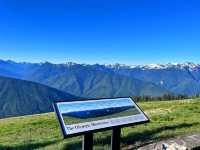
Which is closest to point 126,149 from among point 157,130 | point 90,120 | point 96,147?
point 96,147

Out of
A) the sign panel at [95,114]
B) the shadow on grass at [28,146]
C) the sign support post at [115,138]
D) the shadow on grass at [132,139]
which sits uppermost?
the sign panel at [95,114]

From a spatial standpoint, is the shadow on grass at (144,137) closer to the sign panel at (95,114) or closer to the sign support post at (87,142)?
the sign panel at (95,114)

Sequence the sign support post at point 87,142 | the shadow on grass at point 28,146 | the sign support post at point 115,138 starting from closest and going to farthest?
the sign support post at point 87,142 < the sign support post at point 115,138 < the shadow on grass at point 28,146

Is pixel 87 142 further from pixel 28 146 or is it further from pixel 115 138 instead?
pixel 28 146

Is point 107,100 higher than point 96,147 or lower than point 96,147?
higher

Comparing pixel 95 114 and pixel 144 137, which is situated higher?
pixel 95 114

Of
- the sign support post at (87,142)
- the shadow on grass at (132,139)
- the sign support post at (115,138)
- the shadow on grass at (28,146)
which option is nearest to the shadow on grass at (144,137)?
the shadow on grass at (132,139)

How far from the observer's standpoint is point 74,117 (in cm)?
1738

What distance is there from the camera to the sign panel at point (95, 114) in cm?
1697

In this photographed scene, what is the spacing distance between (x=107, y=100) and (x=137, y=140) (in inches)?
266

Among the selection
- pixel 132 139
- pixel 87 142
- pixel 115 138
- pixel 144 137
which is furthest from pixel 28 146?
pixel 87 142

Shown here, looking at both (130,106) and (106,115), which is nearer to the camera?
(106,115)

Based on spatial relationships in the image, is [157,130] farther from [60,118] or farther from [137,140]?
[60,118]

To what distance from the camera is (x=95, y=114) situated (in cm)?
1842
